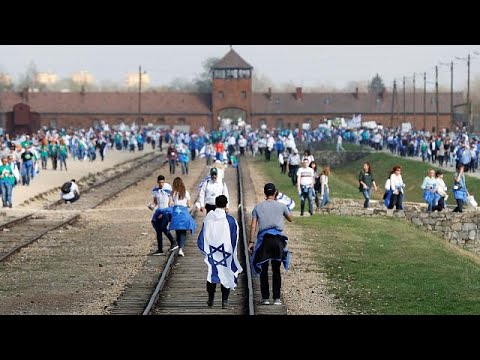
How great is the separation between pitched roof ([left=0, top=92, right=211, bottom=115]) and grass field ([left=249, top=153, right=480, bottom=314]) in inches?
3773

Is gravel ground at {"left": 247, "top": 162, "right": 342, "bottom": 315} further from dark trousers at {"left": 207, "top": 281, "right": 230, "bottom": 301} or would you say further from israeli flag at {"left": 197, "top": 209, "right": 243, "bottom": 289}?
israeli flag at {"left": 197, "top": 209, "right": 243, "bottom": 289}

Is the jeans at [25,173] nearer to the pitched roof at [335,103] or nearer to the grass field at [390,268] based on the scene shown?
the grass field at [390,268]

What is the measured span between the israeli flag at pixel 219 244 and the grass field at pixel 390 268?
6.14 feet

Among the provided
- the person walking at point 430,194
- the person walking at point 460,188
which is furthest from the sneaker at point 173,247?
the person walking at point 460,188

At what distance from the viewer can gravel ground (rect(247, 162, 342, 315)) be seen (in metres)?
17.7

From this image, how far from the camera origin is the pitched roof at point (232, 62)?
426ft

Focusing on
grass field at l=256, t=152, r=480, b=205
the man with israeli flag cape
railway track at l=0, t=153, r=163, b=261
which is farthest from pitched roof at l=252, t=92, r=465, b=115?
the man with israeli flag cape

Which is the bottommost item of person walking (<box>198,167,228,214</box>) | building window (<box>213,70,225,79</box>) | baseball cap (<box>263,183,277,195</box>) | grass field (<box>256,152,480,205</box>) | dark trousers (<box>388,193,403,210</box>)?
grass field (<box>256,152,480,205</box>)
